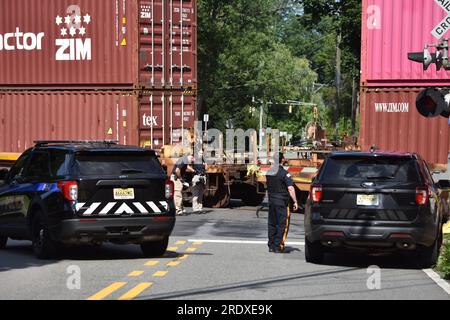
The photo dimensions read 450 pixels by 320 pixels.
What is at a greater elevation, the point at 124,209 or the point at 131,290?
the point at 124,209

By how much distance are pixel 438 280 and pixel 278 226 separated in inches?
146

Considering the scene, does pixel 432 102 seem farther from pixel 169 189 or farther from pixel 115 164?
pixel 115 164

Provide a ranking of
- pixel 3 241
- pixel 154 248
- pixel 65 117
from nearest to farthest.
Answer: pixel 154 248 → pixel 3 241 → pixel 65 117

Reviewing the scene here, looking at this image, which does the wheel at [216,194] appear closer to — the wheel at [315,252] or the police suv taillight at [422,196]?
the wheel at [315,252]

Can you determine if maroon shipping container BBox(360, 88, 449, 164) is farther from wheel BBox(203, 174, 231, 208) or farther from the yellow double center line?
the yellow double center line

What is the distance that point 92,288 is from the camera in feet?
34.8

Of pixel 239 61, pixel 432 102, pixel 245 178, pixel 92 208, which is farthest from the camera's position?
pixel 239 61

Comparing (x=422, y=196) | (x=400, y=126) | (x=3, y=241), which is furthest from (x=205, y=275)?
(x=400, y=126)

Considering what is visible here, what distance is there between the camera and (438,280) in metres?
11.8

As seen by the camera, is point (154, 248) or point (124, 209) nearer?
point (124, 209)

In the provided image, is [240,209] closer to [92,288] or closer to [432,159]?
[432,159]

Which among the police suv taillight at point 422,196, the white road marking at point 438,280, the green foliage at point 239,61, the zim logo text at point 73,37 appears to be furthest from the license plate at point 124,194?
the green foliage at point 239,61

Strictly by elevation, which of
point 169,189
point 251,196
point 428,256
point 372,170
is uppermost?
point 372,170
